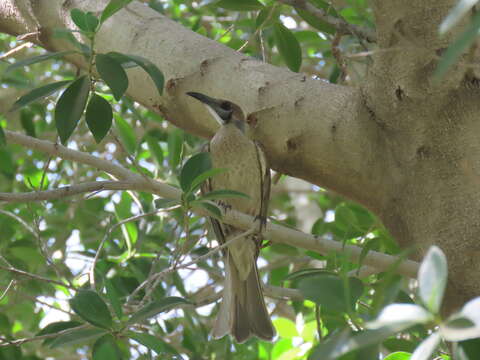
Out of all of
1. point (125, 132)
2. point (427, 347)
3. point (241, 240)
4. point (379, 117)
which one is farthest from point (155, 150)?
point (427, 347)

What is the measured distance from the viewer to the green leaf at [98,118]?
1938 millimetres

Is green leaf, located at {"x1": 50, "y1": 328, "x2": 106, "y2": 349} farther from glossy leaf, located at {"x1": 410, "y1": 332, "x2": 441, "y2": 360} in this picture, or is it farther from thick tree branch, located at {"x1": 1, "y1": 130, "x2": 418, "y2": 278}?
glossy leaf, located at {"x1": 410, "y1": 332, "x2": 441, "y2": 360}

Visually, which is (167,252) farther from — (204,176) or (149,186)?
(204,176)

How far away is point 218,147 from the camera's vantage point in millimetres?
3311

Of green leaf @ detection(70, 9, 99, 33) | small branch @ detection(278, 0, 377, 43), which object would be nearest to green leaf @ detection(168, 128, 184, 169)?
small branch @ detection(278, 0, 377, 43)

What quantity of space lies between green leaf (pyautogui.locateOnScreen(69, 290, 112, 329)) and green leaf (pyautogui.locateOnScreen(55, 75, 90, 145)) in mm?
443

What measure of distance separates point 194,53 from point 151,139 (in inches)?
56.7

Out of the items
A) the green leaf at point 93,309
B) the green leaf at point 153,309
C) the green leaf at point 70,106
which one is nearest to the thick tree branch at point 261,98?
the green leaf at point 70,106

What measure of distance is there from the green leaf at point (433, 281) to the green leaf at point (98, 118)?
1180 mm

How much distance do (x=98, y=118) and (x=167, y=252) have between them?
1803 mm

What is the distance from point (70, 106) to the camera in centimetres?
185

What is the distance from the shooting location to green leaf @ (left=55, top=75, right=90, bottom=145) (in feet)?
6.04

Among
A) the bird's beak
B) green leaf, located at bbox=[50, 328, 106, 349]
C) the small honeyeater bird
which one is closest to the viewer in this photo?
green leaf, located at bbox=[50, 328, 106, 349]

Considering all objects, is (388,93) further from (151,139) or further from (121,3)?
(151,139)
